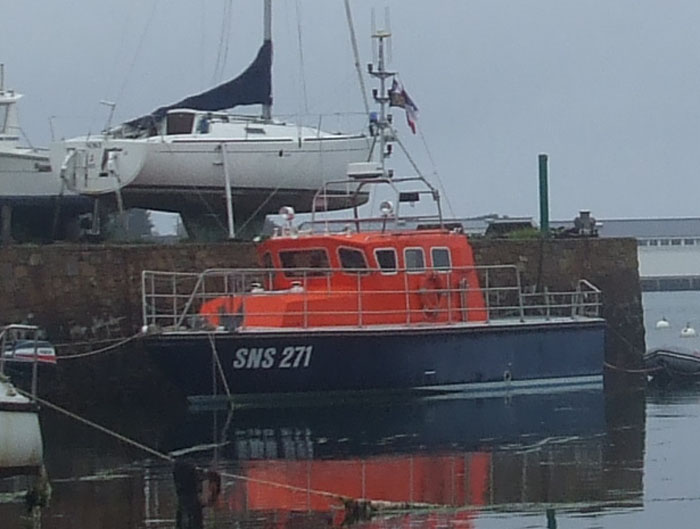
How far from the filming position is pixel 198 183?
25688 millimetres

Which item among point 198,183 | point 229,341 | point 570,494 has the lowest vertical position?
point 570,494

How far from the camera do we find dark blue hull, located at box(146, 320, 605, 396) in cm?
2064

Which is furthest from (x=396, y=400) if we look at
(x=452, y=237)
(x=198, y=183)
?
(x=198, y=183)

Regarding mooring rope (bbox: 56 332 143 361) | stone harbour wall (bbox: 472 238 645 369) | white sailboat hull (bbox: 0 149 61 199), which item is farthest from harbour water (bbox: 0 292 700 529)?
white sailboat hull (bbox: 0 149 61 199)

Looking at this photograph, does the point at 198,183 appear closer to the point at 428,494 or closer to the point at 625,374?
the point at 625,374

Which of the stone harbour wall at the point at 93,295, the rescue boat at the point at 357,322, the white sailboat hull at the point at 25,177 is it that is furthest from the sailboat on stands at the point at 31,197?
the rescue boat at the point at 357,322

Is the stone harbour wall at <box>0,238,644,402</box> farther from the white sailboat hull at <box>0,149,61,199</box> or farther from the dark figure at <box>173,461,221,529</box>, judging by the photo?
the dark figure at <box>173,461,221,529</box>

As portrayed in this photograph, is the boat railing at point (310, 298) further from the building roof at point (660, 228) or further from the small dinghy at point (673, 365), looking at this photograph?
the building roof at point (660, 228)

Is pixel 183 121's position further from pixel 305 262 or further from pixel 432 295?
pixel 432 295

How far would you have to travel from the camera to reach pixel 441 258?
22609 millimetres

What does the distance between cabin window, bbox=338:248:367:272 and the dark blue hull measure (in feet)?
3.18

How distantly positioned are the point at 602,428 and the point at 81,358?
6486mm

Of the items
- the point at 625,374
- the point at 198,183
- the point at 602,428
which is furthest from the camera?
the point at 625,374

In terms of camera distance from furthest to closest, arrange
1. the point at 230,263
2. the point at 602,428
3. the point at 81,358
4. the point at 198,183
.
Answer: the point at 198,183, the point at 230,263, the point at 81,358, the point at 602,428
